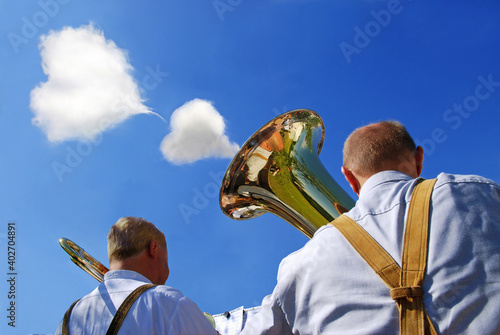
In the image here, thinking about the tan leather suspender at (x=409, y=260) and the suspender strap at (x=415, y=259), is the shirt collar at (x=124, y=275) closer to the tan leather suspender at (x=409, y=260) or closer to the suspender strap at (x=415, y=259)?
the tan leather suspender at (x=409, y=260)

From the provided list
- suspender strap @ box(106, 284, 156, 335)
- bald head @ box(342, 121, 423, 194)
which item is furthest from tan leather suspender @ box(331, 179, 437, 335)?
suspender strap @ box(106, 284, 156, 335)

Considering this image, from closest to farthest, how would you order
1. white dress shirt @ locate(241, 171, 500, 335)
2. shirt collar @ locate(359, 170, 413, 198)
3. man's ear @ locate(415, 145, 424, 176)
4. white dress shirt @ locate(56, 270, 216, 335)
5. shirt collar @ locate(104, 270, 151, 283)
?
1. white dress shirt @ locate(241, 171, 500, 335)
2. shirt collar @ locate(359, 170, 413, 198)
3. man's ear @ locate(415, 145, 424, 176)
4. white dress shirt @ locate(56, 270, 216, 335)
5. shirt collar @ locate(104, 270, 151, 283)

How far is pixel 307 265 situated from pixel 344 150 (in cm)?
63

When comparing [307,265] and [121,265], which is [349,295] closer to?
[307,265]

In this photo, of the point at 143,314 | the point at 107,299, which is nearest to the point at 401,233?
the point at 143,314

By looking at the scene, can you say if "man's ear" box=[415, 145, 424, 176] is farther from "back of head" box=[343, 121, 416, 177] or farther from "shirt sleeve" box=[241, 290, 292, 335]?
"shirt sleeve" box=[241, 290, 292, 335]

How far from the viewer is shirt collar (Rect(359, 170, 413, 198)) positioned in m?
1.70

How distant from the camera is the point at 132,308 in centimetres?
235

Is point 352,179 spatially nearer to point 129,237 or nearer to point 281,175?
point 129,237

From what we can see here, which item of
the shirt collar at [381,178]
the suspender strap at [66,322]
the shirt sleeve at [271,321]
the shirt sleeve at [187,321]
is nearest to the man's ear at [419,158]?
the shirt collar at [381,178]

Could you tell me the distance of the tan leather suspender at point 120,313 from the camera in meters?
2.29

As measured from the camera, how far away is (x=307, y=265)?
5.15 ft

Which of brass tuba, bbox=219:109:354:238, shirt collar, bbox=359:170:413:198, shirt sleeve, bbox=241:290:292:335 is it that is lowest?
shirt sleeve, bbox=241:290:292:335

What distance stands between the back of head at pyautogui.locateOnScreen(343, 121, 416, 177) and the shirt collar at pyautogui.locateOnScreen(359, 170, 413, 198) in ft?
0.20
